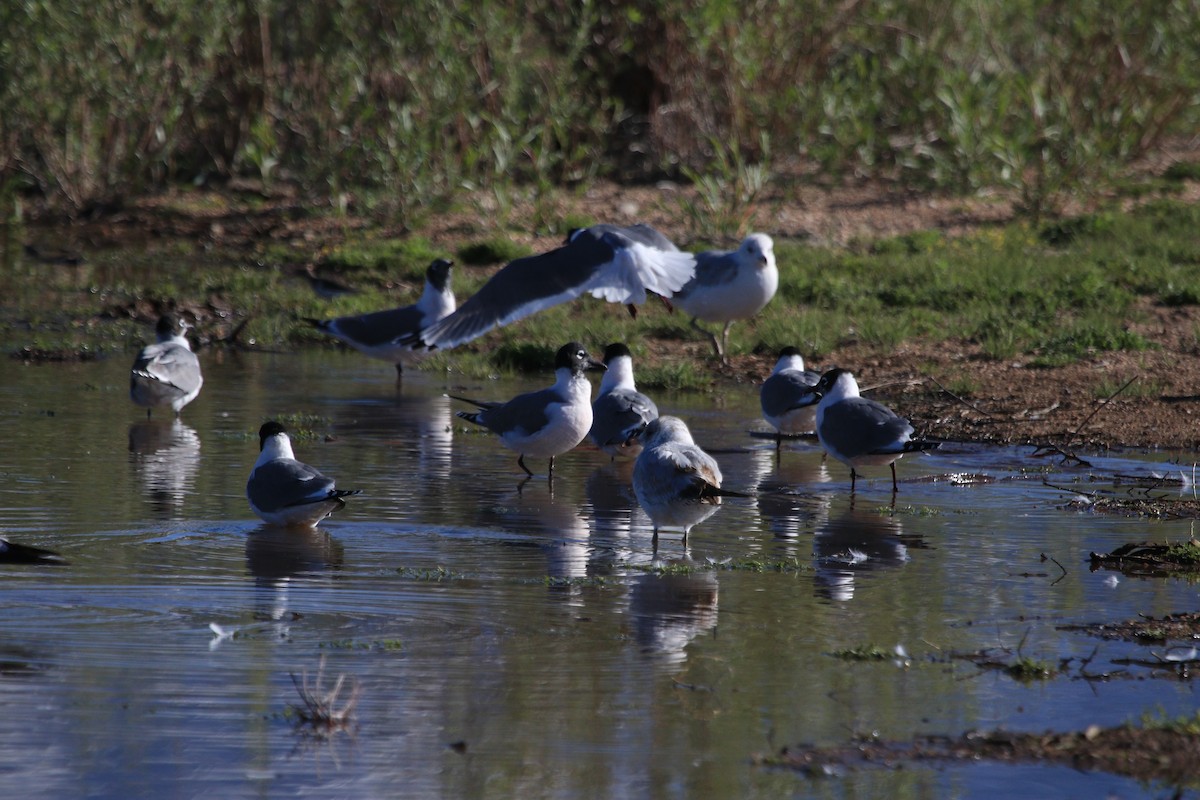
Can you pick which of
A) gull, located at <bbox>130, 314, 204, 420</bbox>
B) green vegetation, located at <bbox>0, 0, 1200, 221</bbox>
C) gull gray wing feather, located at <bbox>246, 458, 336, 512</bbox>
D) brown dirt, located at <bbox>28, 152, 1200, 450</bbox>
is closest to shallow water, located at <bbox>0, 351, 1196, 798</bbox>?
gull gray wing feather, located at <bbox>246, 458, 336, 512</bbox>

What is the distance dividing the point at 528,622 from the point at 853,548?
6.63 feet

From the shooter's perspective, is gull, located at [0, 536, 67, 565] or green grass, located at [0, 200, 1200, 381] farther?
green grass, located at [0, 200, 1200, 381]

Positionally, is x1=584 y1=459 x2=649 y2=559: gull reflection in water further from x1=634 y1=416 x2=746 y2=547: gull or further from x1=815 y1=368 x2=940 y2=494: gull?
x1=815 y1=368 x2=940 y2=494: gull

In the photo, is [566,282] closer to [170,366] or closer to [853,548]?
[170,366]

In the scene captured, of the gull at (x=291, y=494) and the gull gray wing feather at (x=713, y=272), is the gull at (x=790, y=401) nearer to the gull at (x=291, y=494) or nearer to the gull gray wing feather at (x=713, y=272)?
the gull gray wing feather at (x=713, y=272)

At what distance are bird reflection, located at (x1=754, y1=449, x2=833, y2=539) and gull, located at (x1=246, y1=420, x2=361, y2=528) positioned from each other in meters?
2.11

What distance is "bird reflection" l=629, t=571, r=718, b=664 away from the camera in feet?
19.5

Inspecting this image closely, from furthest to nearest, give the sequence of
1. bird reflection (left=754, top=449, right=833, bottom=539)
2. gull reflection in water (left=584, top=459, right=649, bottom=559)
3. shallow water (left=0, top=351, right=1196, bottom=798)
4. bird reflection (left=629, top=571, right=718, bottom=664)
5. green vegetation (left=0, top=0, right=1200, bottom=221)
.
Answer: green vegetation (left=0, top=0, right=1200, bottom=221) < bird reflection (left=754, top=449, right=833, bottom=539) < gull reflection in water (left=584, top=459, right=649, bottom=559) < bird reflection (left=629, top=571, right=718, bottom=664) < shallow water (left=0, top=351, right=1196, bottom=798)

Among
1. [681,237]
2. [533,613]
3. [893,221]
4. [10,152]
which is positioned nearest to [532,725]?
[533,613]

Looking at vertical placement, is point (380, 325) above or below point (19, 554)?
above

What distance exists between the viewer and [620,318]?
14227 millimetres

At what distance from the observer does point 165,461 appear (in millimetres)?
9562

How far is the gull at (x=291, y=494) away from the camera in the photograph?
25.6 ft

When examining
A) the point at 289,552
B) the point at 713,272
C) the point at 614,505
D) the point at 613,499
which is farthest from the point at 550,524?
the point at 713,272
